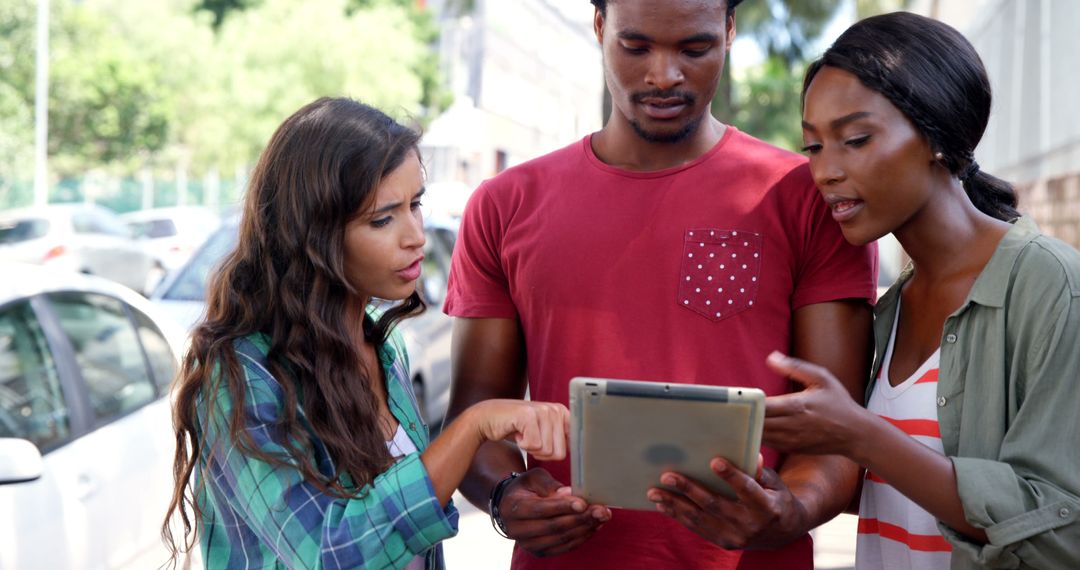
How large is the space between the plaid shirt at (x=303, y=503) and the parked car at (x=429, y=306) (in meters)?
5.04

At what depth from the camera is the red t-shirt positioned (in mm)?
2713

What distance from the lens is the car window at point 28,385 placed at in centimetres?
420

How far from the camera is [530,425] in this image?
7.61ft

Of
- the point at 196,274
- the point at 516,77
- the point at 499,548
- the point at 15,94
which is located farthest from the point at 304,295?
the point at 516,77

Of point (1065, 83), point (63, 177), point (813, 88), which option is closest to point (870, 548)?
point (813, 88)

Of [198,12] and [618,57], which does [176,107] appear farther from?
[618,57]

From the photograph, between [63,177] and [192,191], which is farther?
[192,191]

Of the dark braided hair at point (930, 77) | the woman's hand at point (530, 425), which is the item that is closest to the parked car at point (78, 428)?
the woman's hand at point (530, 425)

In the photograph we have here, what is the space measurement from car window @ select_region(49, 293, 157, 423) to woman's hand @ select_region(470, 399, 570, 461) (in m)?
2.65

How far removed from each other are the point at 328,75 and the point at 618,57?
37707 millimetres

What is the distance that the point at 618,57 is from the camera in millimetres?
2842

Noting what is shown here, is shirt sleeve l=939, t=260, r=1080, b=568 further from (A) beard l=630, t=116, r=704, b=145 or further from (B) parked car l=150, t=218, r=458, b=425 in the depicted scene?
(B) parked car l=150, t=218, r=458, b=425

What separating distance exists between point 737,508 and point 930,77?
0.97 metres

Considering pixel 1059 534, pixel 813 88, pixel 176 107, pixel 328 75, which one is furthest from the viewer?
pixel 176 107
